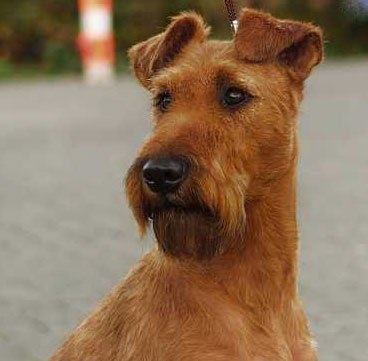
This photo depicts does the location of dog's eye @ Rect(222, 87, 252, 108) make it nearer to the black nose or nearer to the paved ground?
the black nose

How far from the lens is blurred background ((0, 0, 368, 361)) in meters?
6.70

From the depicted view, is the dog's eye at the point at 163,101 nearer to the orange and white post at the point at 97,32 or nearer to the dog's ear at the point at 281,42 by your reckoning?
the dog's ear at the point at 281,42

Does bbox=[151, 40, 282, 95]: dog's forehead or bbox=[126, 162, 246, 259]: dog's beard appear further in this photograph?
bbox=[151, 40, 282, 95]: dog's forehead

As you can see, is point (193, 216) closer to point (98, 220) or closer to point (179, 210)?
point (179, 210)

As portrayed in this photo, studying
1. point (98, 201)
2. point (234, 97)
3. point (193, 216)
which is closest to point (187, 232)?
point (193, 216)

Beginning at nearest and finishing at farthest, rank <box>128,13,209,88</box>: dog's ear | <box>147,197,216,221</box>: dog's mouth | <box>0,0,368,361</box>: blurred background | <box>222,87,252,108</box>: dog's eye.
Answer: <box>147,197,216,221</box>: dog's mouth
<box>222,87,252,108</box>: dog's eye
<box>128,13,209,88</box>: dog's ear
<box>0,0,368,361</box>: blurred background

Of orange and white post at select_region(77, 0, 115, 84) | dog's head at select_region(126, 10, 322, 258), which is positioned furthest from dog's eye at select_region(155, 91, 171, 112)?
orange and white post at select_region(77, 0, 115, 84)

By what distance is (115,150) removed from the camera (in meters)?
13.5

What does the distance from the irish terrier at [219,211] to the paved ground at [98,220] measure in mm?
1639

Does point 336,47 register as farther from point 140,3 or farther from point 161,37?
point 161,37

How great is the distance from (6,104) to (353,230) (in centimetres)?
1236

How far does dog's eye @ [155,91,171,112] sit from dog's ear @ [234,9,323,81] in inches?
12.2

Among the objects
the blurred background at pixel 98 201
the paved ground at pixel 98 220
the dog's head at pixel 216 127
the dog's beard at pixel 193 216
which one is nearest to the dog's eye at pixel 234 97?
the dog's head at pixel 216 127

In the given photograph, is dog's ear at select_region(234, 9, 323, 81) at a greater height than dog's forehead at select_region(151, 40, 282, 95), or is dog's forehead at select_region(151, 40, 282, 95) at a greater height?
dog's ear at select_region(234, 9, 323, 81)
